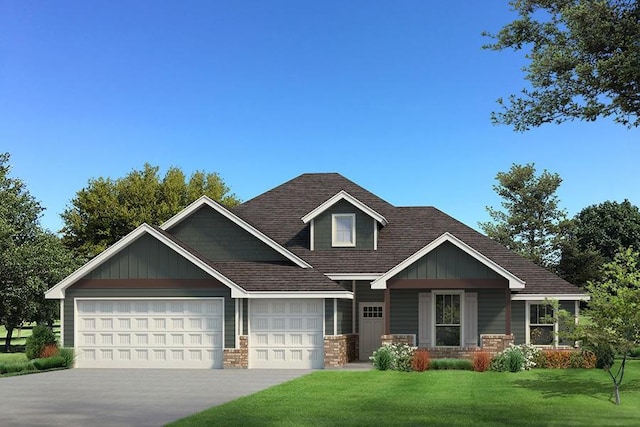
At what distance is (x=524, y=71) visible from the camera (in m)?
18.0

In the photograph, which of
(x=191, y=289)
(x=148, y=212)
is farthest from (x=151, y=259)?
(x=148, y=212)

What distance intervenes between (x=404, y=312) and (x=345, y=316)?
7.61 feet

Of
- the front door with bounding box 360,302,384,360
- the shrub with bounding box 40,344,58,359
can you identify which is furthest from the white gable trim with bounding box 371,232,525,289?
the shrub with bounding box 40,344,58,359

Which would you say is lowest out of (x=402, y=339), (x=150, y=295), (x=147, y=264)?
(x=402, y=339)

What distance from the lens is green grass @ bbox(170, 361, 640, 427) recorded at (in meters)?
16.6

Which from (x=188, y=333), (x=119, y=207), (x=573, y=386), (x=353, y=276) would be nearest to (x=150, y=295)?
(x=188, y=333)

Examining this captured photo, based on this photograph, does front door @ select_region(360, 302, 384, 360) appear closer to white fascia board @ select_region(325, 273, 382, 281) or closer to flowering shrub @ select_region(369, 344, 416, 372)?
white fascia board @ select_region(325, 273, 382, 281)

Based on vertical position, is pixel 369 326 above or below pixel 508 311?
below

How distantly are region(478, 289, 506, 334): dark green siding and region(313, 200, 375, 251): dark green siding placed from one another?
5206 millimetres

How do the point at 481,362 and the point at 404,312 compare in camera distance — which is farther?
the point at 404,312

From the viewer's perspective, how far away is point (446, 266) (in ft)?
101

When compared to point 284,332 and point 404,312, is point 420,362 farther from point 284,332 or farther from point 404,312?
point 284,332

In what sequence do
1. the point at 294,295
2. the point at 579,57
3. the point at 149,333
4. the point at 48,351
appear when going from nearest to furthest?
the point at 579,57 < the point at 294,295 < the point at 149,333 < the point at 48,351

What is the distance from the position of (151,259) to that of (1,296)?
1910 cm
